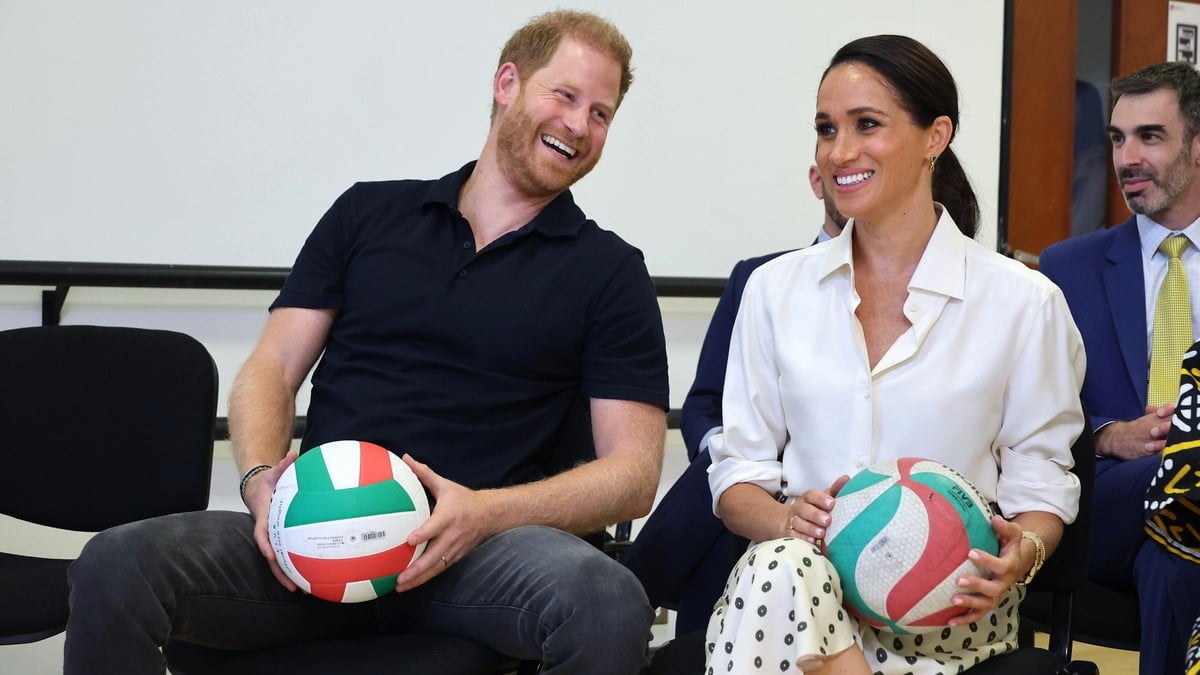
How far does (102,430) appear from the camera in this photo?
2545 millimetres

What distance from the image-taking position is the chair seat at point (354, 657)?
1.79 meters

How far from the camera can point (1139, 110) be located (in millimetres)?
3180

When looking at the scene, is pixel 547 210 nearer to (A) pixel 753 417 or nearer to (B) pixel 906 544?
(A) pixel 753 417

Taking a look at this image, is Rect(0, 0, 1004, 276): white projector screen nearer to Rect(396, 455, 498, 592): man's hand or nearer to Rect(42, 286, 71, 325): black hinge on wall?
Rect(42, 286, 71, 325): black hinge on wall

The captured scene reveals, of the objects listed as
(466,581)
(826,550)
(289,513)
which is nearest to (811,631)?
(826,550)

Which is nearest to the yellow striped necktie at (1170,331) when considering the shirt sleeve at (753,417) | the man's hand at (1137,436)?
the man's hand at (1137,436)

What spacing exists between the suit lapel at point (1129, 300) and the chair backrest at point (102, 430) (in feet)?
6.63

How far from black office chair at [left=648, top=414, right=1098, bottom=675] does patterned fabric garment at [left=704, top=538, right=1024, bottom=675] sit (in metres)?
0.11

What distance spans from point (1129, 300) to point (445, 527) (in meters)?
1.82

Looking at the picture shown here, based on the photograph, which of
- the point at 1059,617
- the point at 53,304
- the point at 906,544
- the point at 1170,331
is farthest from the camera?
the point at 53,304

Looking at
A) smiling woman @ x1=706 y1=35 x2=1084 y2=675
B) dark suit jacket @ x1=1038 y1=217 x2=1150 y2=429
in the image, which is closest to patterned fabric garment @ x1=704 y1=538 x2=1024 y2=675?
smiling woman @ x1=706 y1=35 x2=1084 y2=675

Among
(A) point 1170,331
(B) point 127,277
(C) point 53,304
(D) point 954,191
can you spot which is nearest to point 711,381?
(D) point 954,191

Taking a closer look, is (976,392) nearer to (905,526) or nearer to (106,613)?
(905,526)

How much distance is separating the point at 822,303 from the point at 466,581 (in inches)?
28.9
